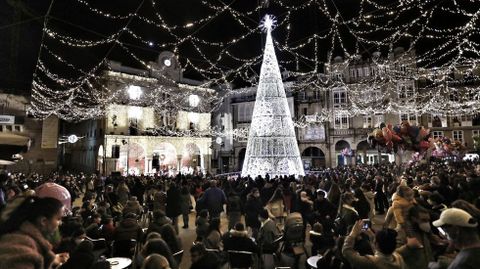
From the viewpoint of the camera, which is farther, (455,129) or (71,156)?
(71,156)

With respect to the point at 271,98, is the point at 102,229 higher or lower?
lower

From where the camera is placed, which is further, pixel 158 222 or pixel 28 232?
pixel 158 222

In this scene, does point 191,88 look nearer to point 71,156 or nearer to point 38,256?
point 71,156

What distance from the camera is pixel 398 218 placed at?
4.73m

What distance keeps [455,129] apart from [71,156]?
4613cm

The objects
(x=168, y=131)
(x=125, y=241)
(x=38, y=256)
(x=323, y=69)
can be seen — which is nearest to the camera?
(x=38, y=256)

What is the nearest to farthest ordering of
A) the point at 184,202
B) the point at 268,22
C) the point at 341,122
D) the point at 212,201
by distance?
the point at 212,201 < the point at 184,202 < the point at 268,22 < the point at 341,122

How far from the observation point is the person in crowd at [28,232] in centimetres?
245

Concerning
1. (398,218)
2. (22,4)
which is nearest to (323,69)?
(22,4)

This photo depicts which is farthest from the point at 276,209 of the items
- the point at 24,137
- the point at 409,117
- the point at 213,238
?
the point at 409,117

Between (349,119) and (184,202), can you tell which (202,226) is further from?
(349,119)

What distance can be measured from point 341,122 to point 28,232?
36.5m

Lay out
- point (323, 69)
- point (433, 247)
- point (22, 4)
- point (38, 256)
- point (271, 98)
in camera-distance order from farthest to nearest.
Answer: point (323, 69), point (271, 98), point (22, 4), point (433, 247), point (38, 256)

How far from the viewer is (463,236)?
248 centimetres
